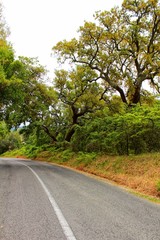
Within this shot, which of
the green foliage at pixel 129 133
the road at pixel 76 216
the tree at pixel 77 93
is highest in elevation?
the tree at pixel 77 93

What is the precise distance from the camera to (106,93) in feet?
95.1

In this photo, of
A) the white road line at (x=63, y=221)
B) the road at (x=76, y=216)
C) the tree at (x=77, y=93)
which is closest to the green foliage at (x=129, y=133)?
the tree at (x=77, y=93)

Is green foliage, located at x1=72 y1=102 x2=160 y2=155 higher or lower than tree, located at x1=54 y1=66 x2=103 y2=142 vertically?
lower

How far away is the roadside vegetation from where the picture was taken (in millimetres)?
17250

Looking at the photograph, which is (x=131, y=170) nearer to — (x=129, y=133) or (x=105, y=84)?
(x=129, y=133)

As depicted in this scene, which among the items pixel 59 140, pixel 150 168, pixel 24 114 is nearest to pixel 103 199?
pixel 150 168

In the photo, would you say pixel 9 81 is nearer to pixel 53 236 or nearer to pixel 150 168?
pixel 150 168

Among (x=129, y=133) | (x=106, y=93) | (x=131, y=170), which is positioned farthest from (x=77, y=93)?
(x=131, y=170)

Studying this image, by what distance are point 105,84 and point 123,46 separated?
523 cm

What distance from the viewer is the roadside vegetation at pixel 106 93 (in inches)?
679

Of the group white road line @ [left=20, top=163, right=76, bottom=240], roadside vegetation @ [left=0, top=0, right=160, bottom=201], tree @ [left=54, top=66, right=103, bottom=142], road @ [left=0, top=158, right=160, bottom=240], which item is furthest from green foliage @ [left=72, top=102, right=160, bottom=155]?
white road line @ [left=20, top=163, right=76, bottom=240]

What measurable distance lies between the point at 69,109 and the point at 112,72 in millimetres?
10238

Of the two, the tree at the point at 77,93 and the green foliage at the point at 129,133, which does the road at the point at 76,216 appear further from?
the tree at the point at 77,93

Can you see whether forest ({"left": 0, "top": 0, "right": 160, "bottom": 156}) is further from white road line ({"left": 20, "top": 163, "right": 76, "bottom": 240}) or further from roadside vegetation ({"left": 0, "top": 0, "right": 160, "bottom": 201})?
white road line ({"left": 20, "top": 163, "right": 76, "bottom": 240})
